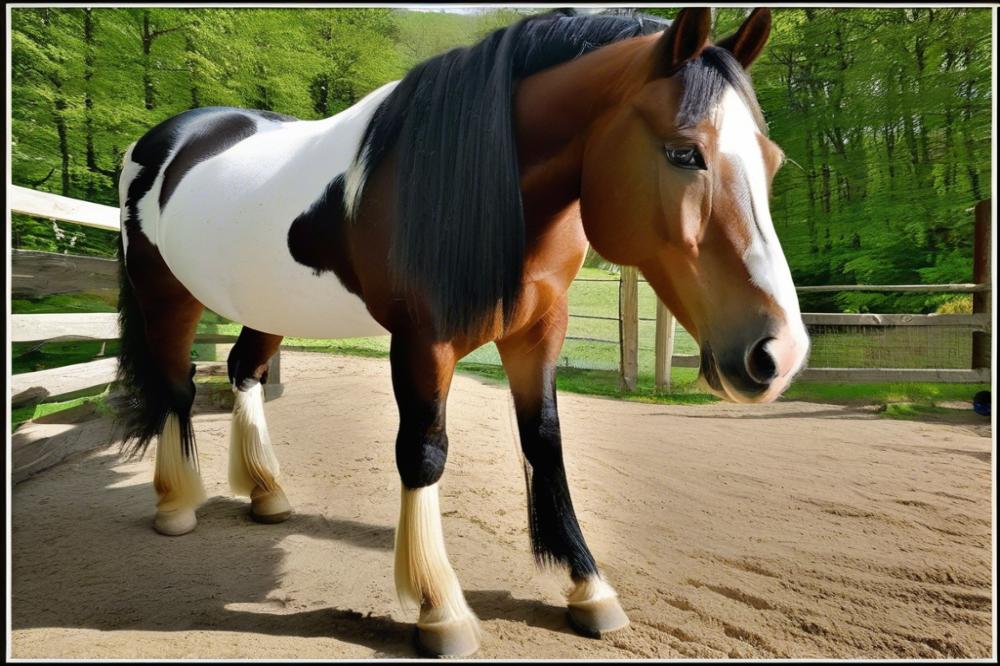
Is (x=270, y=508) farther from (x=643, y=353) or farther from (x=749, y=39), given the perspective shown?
(x=643, y=353)

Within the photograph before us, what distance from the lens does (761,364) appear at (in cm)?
130

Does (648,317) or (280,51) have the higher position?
(280,51)

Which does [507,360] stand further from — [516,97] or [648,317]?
[648,317]

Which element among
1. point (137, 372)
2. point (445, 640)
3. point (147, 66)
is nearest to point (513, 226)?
point (445, 640)

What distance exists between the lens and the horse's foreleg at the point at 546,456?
1993 mm

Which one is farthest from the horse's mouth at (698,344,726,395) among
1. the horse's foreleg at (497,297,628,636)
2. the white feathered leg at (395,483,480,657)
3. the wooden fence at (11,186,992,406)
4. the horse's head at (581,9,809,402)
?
the wooden fence at (11,186,992,406)

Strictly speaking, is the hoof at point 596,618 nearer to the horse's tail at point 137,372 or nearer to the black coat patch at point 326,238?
the black coat patch at point 326,238

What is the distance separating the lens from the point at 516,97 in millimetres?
1606

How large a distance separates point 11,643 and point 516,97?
96.9 inches

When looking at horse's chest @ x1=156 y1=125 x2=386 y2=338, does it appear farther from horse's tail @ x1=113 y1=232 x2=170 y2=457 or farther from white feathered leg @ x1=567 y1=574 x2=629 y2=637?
white feathered leg @ x1=567 y1=574 x2=629 y2=637

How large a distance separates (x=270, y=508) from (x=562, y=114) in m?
2.54

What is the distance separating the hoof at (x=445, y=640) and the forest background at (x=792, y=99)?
6.02 metres

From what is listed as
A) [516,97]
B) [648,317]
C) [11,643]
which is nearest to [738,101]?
[516,97]

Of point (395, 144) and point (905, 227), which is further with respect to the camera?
point (905, 227)
